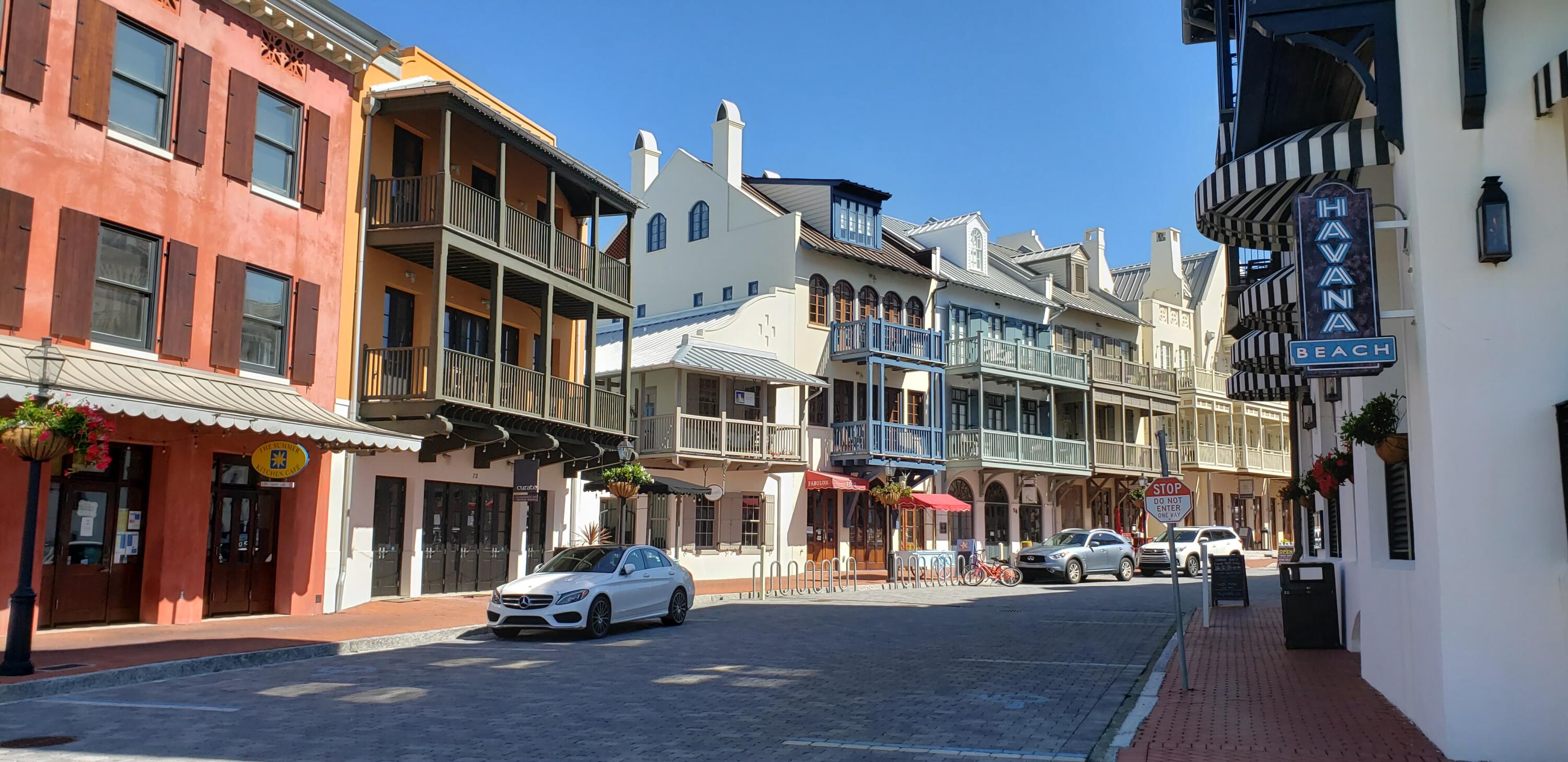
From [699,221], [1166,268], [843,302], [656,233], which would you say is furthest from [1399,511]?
[1166,268]

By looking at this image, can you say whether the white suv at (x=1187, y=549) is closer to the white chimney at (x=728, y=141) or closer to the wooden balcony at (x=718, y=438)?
the wooden balcony at (x=718, y=438)

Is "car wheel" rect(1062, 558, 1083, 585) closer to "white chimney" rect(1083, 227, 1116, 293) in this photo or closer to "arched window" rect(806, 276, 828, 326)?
"arched window" rect(806, 276, 828, 326)

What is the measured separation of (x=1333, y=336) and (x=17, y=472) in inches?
589

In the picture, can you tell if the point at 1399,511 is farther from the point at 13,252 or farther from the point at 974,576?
the point at 974,576

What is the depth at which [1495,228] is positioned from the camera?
7992 millimetres

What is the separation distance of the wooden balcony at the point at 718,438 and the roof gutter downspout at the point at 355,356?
10175 mm

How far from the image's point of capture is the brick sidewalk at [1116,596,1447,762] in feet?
26.8

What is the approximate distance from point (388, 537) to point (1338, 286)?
→ 1787 cm

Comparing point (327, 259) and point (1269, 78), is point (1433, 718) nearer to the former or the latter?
point (1269, 78)

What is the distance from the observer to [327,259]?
64.7 ft

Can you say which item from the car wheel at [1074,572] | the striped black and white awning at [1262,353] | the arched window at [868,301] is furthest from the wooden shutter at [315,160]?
the car wheel at [1074,572]

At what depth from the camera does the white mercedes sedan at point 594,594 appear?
53.6 ft

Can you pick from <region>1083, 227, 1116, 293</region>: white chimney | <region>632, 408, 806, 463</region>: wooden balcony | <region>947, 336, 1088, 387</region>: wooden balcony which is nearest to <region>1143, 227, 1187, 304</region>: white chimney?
<region>1083, 227, 1116, 293</region>: white chimney

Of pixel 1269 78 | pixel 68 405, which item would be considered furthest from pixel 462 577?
pixel 1269 78
